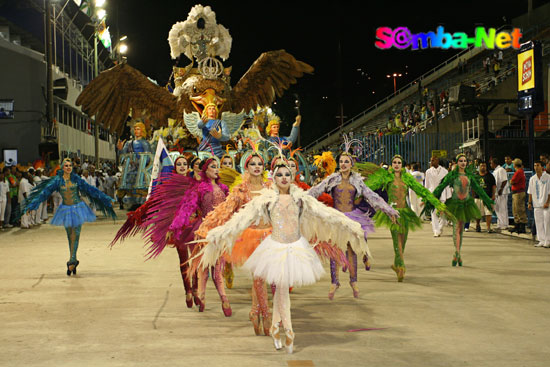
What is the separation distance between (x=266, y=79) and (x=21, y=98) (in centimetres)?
2405

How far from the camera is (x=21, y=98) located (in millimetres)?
38844

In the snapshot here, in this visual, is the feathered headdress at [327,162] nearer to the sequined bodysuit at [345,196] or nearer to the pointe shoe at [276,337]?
the sequined bodysuit at [345,196]

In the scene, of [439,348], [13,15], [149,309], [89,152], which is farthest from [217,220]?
[89,152]

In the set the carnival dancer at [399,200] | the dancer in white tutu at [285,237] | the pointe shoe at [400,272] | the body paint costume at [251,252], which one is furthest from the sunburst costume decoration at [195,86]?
the dancer in white tutu at [285,237]

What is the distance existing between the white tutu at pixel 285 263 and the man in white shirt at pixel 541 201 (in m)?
10.2

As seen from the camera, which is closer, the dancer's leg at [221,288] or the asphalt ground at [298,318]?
the asphalt ground at [298,318]

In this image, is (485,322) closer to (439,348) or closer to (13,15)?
(439,348)

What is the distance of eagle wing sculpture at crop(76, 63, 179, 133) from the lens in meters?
17.8

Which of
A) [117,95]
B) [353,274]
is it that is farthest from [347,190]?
[117,95]

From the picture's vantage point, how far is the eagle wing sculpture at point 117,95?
17766mm

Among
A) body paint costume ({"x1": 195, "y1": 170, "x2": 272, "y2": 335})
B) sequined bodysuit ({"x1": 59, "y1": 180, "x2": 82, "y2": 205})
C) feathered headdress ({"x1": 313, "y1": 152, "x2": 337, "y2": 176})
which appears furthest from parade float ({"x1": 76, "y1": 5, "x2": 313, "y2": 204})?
body paint costume ({"x1": 195, "y1": 170, "x2": 272, "y2": 335})

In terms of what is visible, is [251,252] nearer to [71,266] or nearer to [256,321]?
[256,321]

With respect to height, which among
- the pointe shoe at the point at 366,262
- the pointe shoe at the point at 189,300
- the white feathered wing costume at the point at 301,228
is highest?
the white feathered wing costume at the point at 301,228

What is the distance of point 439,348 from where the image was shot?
6527 millimetres
